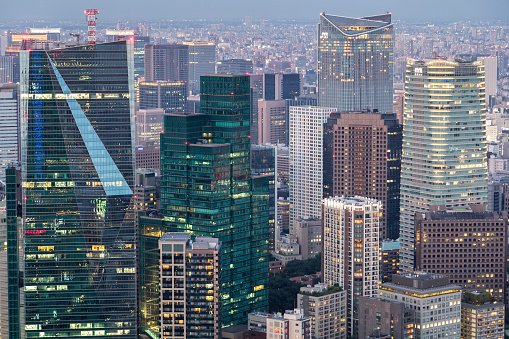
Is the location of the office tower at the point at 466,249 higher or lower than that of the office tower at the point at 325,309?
higher

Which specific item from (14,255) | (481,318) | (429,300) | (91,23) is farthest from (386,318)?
(91,23)

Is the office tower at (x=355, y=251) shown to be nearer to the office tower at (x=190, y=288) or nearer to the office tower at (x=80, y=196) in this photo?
the office tower at (x=190, y=288)

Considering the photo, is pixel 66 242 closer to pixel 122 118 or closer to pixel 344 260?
pixel 122 118

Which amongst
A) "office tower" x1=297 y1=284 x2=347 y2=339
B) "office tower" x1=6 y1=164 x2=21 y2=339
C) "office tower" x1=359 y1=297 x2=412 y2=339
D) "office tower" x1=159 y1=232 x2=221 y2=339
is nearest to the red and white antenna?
"office tower" x1=6 y1=164 x2=21 y2=339

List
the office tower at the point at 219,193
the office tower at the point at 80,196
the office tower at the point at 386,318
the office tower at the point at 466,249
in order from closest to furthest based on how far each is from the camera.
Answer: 1. the office tower at the point at 386,318
2. the office tower at the point at 80,196
3. the office tower at the point at 219,193
4. the office tower at the point at 466,249

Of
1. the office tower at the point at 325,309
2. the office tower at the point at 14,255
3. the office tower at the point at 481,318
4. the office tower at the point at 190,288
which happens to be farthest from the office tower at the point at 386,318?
the office tower at the point at 14,255

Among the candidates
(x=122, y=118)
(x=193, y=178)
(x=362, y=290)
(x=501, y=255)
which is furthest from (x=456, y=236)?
(x=122, y=118)

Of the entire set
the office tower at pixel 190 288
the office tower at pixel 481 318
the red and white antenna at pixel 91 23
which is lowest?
the office tower at pixel 481 318
